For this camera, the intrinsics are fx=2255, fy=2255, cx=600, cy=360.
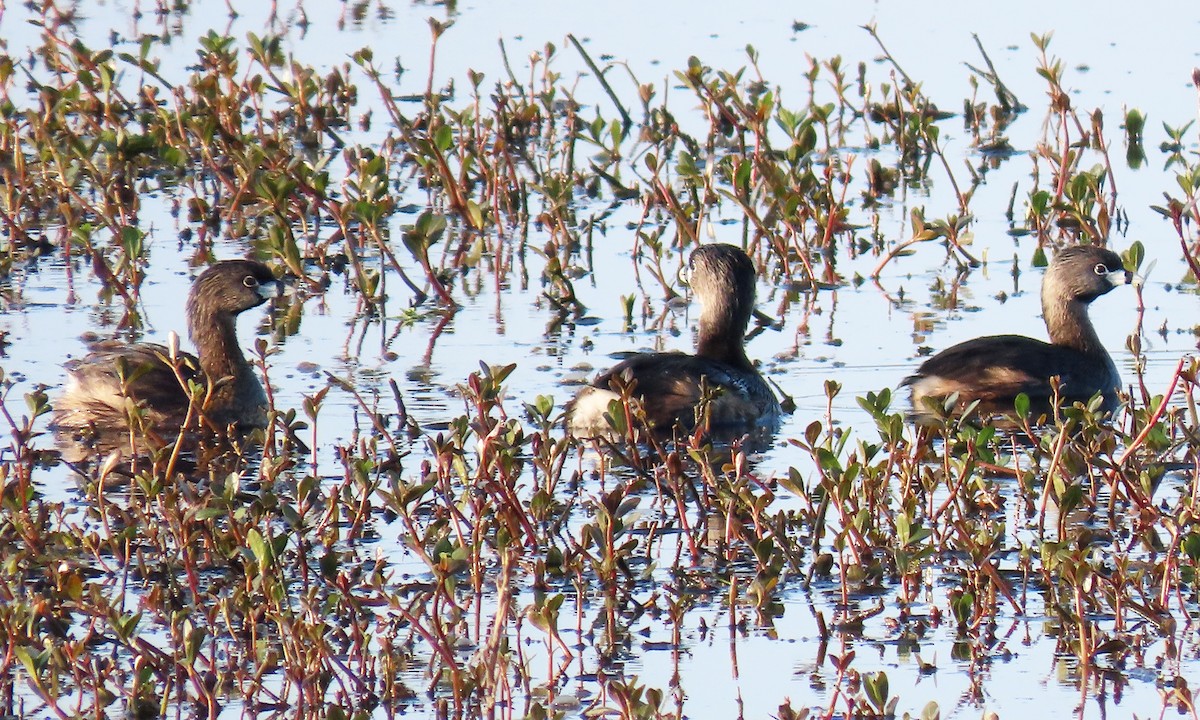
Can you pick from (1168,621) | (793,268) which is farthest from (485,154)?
(1168,621)

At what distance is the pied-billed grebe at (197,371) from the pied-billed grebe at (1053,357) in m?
2.79

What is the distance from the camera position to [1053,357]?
984 centimetres

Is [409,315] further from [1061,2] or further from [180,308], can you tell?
[1061,2]

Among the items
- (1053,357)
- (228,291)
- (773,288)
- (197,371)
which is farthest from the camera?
(773,288)

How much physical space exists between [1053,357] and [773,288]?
80.4 inches

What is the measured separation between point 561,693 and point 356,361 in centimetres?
431

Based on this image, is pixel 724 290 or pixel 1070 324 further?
pixel 1070 324

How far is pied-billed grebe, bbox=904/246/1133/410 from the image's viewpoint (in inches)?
372

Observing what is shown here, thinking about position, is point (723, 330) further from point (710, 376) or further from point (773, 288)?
point (773, 288)

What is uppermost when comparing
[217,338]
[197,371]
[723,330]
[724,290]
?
[724,290]

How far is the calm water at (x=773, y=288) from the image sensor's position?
6.09 metres

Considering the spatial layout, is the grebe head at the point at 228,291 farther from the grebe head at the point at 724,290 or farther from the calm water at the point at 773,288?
the grebe head at the point at 724,290

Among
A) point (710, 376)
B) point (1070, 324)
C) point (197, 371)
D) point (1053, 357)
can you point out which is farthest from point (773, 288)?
point (197, 371)

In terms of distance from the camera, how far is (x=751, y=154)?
13094 millimetres
